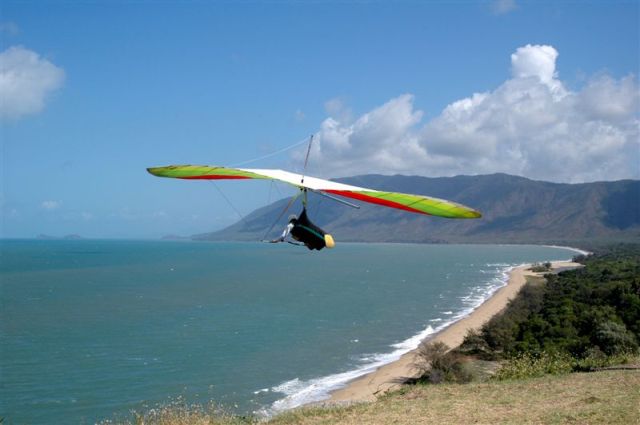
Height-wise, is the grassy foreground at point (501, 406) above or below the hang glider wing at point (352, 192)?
below

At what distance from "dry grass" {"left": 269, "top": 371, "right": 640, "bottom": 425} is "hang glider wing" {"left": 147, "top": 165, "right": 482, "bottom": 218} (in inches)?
149

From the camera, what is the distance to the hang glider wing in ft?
23.1

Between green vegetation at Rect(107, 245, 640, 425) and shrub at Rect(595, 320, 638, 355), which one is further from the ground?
green vegetation at Rect(107, 245, 640, 425)

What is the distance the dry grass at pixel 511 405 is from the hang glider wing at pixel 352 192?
3789 mm

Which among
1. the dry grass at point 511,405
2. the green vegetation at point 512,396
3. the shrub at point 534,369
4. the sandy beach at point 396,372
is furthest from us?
the sandy beach at point 396,372

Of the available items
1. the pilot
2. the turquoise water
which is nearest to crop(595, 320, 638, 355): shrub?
the turquoise water

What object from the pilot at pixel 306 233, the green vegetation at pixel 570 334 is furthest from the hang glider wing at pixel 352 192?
the green vegetation at pixel 570 334

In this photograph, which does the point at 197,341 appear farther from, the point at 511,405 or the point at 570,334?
the point at 511,405

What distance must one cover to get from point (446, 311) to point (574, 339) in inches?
753

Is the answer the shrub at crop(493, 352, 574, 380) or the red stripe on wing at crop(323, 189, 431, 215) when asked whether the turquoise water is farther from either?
the shrub at crop(493, 352, 574, 380)

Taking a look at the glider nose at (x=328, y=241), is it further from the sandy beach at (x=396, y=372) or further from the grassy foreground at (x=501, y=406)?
the sandy beach at (x=396, y=372)

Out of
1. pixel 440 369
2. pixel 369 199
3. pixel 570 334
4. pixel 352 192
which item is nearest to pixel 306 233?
pixel 352 192

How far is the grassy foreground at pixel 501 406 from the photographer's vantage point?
336 inches

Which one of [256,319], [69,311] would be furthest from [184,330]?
[69,311]
